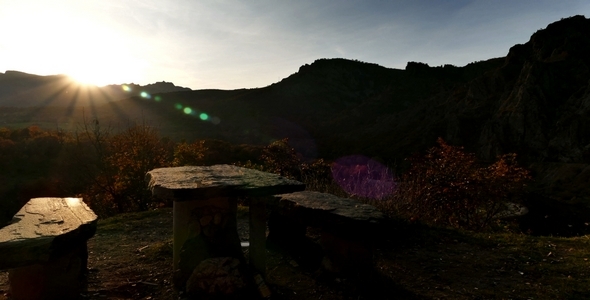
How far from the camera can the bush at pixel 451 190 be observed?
9578 mm

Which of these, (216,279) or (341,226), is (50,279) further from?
(341,226)

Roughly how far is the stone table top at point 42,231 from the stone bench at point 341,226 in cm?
264

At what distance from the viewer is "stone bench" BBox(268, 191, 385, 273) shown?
4633mm

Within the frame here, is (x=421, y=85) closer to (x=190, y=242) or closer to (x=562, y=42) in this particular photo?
(x=562, y=42)

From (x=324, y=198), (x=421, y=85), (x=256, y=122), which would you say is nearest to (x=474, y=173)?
(x=324, y=198)

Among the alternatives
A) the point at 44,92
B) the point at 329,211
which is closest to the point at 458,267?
the point at 329,211

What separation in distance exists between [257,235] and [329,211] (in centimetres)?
103

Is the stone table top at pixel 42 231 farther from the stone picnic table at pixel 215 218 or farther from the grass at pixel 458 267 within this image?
the grass at pixel 458 267

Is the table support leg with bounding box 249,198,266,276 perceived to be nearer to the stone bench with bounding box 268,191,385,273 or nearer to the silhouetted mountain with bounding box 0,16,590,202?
the stone bench with bounding box 268,191,385,273

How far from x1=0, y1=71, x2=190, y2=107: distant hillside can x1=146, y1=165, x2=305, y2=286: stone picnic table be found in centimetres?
9030

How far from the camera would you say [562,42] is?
45344mm

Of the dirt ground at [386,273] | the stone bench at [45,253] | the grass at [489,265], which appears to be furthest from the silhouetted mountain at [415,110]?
the grass at [489,265]

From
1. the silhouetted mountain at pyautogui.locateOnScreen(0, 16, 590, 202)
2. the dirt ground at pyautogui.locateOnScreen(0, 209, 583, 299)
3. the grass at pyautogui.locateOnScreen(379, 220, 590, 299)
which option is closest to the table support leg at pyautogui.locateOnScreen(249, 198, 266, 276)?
the dirt ground at pyautogui.locateOnScreen(0, 209, 583, 299)

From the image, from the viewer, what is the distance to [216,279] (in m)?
4.37
